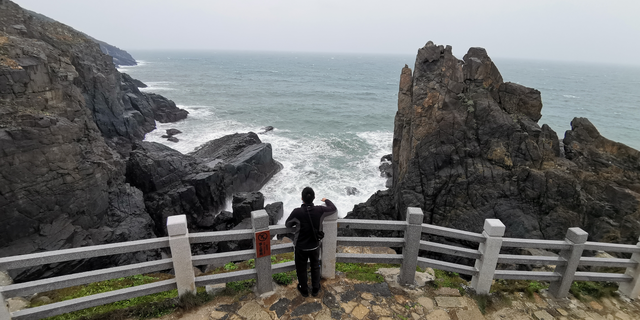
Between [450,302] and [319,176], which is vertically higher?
[450,302]

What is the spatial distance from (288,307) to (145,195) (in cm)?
1835

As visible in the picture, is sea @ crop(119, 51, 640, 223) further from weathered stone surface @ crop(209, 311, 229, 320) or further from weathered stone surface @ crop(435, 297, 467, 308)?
weathered stone surface @ crop(209, 311, 229, 320)

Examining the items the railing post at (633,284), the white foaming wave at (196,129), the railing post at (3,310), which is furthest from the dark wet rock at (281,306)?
the white foaming wave at (196,129)

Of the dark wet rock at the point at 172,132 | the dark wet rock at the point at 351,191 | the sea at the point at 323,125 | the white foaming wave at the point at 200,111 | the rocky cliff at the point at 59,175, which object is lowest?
the dark wet rock at the point at 351,191

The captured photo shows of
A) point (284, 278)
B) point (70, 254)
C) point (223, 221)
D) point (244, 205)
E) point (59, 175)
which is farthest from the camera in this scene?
point (223, 221)

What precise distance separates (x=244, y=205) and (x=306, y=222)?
15053 millimetres

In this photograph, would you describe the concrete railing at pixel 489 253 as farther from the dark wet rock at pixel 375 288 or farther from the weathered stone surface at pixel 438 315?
the weathered stone surface at pixel 438 315

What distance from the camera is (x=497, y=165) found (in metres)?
18.1

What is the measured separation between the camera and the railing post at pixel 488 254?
19.6 feet

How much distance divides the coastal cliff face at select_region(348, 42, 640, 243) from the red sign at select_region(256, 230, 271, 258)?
14.3 meters

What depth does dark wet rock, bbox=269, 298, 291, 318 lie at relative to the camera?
19.2 feet

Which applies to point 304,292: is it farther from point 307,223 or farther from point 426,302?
point 426,302

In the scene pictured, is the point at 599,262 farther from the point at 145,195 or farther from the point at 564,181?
the point at 145,195

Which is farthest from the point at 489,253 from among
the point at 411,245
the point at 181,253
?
the point at 181,253
